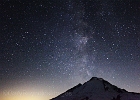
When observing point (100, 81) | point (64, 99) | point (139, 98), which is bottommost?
point (139, 98)

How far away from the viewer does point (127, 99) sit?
7519 cm

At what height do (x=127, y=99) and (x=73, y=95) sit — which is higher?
(x=73, y=95)

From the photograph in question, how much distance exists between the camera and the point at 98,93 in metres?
84.4

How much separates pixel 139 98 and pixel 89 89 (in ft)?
77.3

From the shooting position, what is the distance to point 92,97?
79.0 metres

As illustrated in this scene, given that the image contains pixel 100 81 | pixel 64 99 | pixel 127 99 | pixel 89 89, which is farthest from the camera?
pixel 100 81

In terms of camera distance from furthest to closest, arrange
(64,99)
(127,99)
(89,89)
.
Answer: (89,89) → (64,99) → (127,99)

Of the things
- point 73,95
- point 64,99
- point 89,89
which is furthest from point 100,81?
point 64,99

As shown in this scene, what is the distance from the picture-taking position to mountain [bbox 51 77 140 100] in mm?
78625

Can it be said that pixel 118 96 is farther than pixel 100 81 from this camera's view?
No

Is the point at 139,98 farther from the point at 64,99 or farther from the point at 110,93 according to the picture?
the point at 64,99

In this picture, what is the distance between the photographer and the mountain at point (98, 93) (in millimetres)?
78625

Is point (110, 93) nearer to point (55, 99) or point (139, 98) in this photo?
point (139, 98)

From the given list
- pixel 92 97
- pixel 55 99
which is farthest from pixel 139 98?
pixel 55 99
